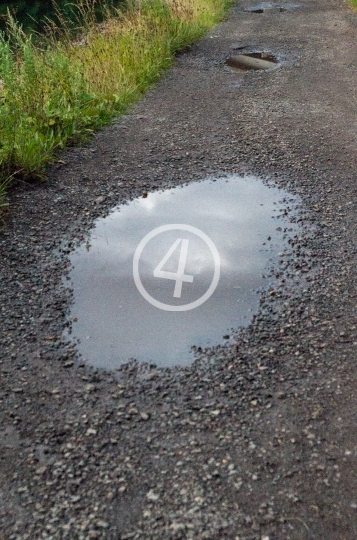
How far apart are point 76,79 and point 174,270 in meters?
3.59

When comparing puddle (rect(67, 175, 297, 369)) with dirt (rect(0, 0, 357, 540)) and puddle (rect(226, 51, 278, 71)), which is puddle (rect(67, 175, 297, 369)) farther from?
puddle (rect(226, 51, 278, 71))

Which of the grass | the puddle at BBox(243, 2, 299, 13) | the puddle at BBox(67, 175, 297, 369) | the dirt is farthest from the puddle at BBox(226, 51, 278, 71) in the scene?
the puddle at BBox(243, 2, 299, 13)

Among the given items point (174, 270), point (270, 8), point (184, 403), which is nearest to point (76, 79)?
point (174, 270)

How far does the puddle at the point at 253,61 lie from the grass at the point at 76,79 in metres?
1.00

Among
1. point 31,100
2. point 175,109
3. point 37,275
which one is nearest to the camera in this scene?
point 37,275

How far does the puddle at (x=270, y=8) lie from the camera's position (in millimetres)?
13750

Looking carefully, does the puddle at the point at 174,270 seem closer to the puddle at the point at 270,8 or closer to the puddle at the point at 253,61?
the puddle at the point at 253,61

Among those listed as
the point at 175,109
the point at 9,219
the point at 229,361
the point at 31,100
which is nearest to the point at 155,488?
the point at 229,361

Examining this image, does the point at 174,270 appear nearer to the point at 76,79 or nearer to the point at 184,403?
the point at 184,403

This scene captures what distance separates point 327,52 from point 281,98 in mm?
2847

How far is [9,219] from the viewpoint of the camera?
4.59 meters

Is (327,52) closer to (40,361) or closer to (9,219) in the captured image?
(9,219)

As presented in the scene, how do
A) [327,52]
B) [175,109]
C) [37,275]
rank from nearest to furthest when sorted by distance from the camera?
[37,275], [175,109], [327,52]

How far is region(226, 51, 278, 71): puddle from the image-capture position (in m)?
8.77
